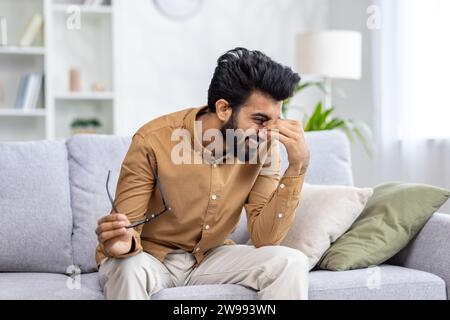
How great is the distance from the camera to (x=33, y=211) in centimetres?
222

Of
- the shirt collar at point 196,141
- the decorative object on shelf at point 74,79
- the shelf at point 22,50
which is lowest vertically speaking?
the shirt collar at point 196,141

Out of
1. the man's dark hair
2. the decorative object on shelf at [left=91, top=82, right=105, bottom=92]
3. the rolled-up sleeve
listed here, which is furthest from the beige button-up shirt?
the decorative object on shelf at [left=91, top=82, right=105, bottom=92]

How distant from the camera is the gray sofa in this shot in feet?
6.53

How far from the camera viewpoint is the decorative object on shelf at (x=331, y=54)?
12.5 ft

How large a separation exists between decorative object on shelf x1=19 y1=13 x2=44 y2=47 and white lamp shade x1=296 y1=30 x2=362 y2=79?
62.2 inches

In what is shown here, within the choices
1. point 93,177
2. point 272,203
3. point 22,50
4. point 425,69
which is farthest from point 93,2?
point 272,203

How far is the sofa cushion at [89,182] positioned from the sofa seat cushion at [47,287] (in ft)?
0.36

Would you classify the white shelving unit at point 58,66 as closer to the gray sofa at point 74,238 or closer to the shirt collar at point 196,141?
the gray sofa at point 74,238

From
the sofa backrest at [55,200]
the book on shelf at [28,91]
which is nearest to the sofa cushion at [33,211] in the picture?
the sofa backrest at [55,200]

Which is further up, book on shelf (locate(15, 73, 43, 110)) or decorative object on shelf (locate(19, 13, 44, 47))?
decorative object on shelf (locate(19, 13, 44, 47))

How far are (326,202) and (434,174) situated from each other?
1.67 m

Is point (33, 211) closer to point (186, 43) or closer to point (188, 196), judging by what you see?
point (188, 196)

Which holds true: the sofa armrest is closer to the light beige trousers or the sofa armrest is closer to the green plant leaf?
the light beige trousers

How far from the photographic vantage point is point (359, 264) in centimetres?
212
